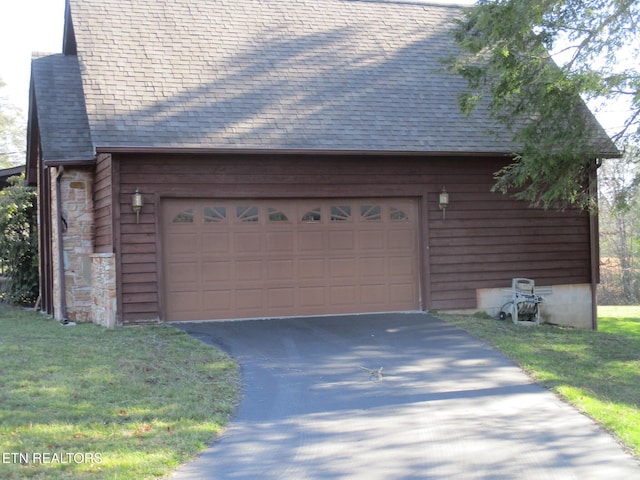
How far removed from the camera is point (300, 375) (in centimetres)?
828

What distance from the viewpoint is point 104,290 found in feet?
38.7

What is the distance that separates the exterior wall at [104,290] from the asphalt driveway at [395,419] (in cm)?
207

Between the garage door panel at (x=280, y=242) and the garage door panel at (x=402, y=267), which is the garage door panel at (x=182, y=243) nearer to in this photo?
the garage door panel at (x=280, y=242)

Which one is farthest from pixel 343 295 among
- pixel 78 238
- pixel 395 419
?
pixel 395 419

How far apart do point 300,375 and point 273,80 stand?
6.67m

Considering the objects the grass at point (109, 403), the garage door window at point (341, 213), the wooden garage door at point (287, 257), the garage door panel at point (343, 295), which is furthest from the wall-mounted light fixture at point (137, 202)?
the garage door panel at point (343, 295)

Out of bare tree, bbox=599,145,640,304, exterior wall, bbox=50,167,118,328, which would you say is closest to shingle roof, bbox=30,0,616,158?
exterior wall, bbox=50,167,118,328

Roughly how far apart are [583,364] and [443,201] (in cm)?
431

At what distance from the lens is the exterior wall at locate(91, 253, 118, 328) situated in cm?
1144

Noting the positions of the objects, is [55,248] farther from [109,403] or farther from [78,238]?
[109,403]

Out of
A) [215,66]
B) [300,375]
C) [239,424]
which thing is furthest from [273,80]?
[239,424]

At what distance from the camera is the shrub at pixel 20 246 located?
55.9ft

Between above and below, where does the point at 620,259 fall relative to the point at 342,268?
below

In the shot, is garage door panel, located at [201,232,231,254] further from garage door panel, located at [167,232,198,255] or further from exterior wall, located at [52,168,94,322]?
exterior wall, located at [52,168,94,322]
